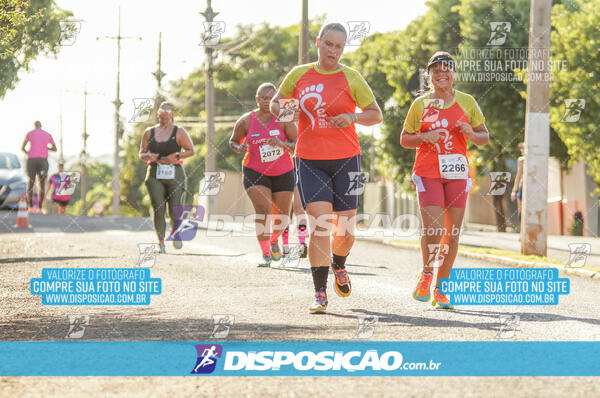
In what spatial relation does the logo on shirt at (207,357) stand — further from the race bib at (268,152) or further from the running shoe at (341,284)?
the race bib at (268,152)

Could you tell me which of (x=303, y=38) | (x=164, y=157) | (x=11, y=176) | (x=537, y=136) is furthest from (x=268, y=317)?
(x=303, y=38)

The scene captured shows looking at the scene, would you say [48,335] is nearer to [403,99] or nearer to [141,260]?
[141,260]

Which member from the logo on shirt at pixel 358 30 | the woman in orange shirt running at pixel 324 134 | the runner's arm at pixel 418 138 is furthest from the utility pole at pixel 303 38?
the woman in orange shirt running at pixel 324 134

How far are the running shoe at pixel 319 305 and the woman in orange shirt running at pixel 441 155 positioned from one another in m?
0.85

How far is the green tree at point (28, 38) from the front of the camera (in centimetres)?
753

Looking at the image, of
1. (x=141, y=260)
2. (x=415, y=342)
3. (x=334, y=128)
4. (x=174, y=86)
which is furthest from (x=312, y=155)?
(x=174, y=86)

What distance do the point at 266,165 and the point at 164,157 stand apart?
2.17m

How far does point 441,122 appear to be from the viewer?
674cm

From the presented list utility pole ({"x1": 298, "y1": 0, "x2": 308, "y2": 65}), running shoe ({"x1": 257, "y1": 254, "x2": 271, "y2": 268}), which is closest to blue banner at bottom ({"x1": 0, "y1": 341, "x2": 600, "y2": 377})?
running shoe ({"x1": 257, "y1": 254, "x2": 271, "y2": 268})

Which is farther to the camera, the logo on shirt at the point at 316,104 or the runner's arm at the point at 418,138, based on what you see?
the runner's arm at the point at 418,138

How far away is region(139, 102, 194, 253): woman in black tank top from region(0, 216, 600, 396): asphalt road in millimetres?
736

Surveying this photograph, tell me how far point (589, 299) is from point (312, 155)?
3012 mm

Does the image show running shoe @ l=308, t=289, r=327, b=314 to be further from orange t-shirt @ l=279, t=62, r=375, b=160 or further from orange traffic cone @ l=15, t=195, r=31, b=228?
orange traffic cone @ l=15, t=195, r=31, b=228

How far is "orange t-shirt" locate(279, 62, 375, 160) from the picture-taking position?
21.0 ft
